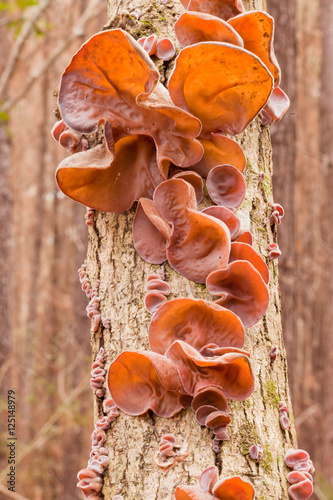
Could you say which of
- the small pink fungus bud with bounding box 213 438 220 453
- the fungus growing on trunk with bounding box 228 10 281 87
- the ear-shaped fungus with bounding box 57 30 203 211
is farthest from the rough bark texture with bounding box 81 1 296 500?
the fungus growing on trunk with bounding box 228 10 281 87

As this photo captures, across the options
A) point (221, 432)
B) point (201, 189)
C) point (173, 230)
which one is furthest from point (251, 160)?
point (221, 432)

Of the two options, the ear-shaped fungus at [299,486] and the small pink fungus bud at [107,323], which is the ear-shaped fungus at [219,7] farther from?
the ear-shaped fungus at [299,486]

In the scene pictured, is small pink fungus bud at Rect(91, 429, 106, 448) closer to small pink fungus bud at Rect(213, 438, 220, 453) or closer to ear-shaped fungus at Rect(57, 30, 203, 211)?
small pink fungus bud at Rect(213, 438, 220, 453)

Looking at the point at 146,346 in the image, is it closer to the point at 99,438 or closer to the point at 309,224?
the point at 99,438

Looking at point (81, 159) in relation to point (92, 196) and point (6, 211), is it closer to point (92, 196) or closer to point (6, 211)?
point (92, 196)

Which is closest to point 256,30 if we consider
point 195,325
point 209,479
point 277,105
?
point 277,105

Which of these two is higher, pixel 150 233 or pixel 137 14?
pixel 137 14
